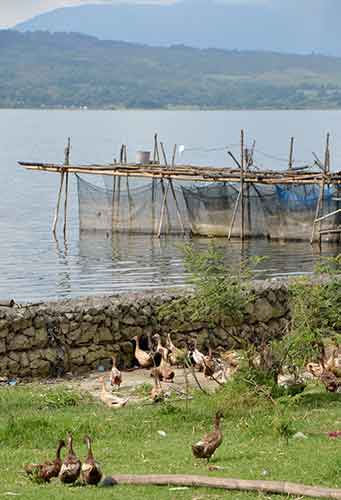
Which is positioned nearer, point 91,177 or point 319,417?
point 319,417

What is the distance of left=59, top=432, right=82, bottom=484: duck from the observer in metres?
11.0

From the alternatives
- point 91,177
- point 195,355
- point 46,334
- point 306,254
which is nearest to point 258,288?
point 195,355

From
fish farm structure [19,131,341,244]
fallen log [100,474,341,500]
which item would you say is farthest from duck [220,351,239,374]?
fish farm structure [19,131,341,244]

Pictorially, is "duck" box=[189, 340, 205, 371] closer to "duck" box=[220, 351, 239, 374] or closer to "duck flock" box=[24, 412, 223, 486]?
"duck" box=[220, 351, 239, 374]

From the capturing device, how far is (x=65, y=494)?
35.2 ft

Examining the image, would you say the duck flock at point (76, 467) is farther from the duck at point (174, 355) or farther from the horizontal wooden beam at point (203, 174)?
the horizontal wooden beam at point (203, 174)

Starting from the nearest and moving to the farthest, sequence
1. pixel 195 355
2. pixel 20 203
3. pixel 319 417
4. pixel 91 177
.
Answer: pixel 319 417 < pixel 195 355 < pixel 20 203 < pixel 91 177

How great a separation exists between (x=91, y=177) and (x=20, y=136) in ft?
290

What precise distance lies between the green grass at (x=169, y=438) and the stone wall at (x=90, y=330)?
1576 millimetres

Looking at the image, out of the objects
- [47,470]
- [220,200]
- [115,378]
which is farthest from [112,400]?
[220,200]

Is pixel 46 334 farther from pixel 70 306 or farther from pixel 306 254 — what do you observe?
pixel 306 254

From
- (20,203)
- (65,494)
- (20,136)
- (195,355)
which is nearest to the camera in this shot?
(65,494)

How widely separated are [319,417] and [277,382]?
1324 mm

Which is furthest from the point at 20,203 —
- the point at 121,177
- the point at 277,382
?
the point at 277,382
